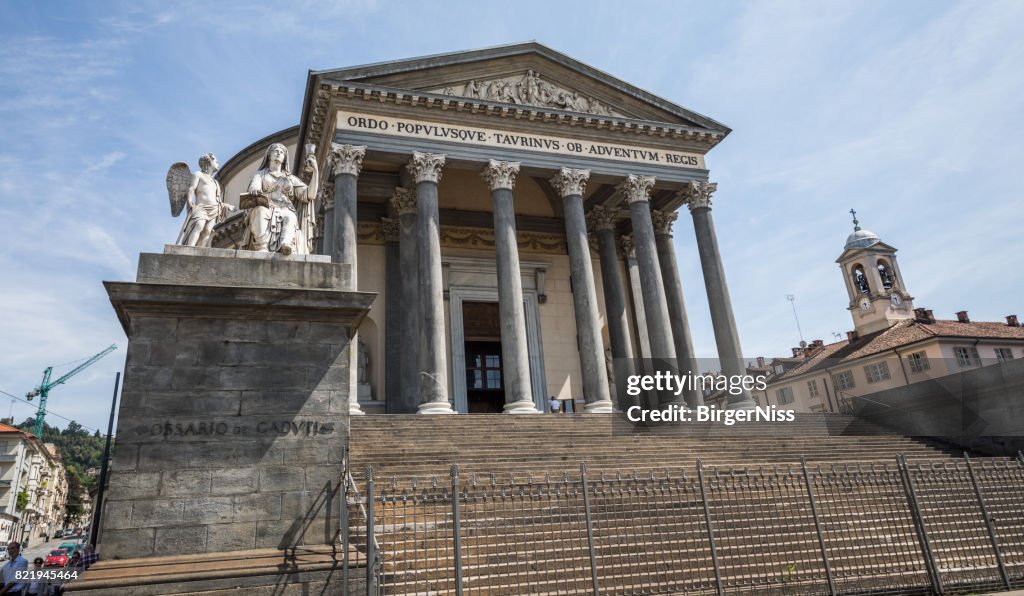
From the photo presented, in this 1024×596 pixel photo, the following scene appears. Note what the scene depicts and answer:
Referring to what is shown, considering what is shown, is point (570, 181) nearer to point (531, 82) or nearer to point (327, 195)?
point (531, 82)

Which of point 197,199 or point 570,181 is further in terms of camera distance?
Answer: point 570,181

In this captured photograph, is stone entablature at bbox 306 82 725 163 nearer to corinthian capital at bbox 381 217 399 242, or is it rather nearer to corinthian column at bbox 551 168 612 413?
corinthian column at bbox 551 168 612 413

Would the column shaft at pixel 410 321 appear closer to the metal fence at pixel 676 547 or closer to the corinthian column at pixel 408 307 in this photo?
the corinthian column at pixel 408 307

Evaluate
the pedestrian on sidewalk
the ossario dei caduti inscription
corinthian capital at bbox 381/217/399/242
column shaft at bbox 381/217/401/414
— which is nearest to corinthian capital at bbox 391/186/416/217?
column shaft at bbox 381/217/401/414

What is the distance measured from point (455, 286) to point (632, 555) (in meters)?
16.5

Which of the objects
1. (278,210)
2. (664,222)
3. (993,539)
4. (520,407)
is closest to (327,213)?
(520,407)

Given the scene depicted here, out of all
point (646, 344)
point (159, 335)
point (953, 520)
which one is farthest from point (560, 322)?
point (159, 335)

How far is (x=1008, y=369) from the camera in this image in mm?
16219

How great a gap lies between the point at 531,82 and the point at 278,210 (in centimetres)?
1517

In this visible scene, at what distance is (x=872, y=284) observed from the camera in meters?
45.5

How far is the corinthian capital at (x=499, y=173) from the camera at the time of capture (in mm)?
19484

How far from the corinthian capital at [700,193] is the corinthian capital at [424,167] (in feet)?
28.9

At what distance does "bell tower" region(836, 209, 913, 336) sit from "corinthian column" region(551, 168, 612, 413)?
1356 inches

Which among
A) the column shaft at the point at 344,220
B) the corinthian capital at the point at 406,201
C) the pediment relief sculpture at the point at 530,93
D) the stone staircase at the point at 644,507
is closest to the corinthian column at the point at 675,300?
the stone staircase at the point at 644,507
